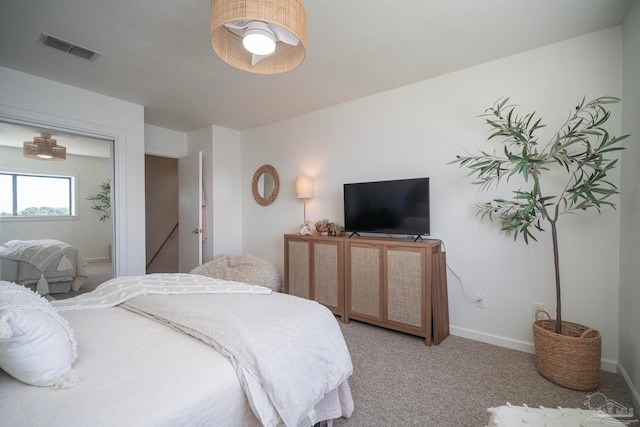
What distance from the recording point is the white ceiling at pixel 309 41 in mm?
1895

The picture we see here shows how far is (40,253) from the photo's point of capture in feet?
9.99

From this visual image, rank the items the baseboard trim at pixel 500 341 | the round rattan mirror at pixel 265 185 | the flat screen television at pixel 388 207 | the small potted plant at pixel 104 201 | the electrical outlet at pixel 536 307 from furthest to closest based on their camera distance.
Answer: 1. the round rattan mirror at pixel 265 185
2. the small potted plant at pixel 104 201
3. the flat screen television at pixel 388 207
4. the electrical outlet at pixel 536 307
5. the baseboard trim at pixel 500 341

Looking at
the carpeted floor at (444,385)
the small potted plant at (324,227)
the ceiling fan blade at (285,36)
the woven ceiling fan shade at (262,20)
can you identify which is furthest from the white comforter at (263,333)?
the small potted plant at (324,227)

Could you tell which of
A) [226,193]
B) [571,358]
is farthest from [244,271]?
[571,358]

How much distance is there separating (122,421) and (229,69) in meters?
2.69

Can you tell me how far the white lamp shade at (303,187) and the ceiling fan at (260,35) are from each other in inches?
81.4

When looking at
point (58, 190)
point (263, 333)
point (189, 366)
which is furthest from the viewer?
point (58, 190)

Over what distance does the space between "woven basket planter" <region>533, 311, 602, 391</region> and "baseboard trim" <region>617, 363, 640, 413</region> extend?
15 cm

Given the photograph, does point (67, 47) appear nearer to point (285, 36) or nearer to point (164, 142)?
point (285, 36)

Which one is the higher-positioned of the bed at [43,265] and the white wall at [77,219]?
the white wall at [77,219]

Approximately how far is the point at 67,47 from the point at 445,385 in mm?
3833

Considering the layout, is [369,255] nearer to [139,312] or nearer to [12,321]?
[139,312]

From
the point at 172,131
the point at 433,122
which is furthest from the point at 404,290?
the point at 172,131

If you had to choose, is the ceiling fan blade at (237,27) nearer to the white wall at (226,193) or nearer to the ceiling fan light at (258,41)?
the ceiling fan light at (258,41)
